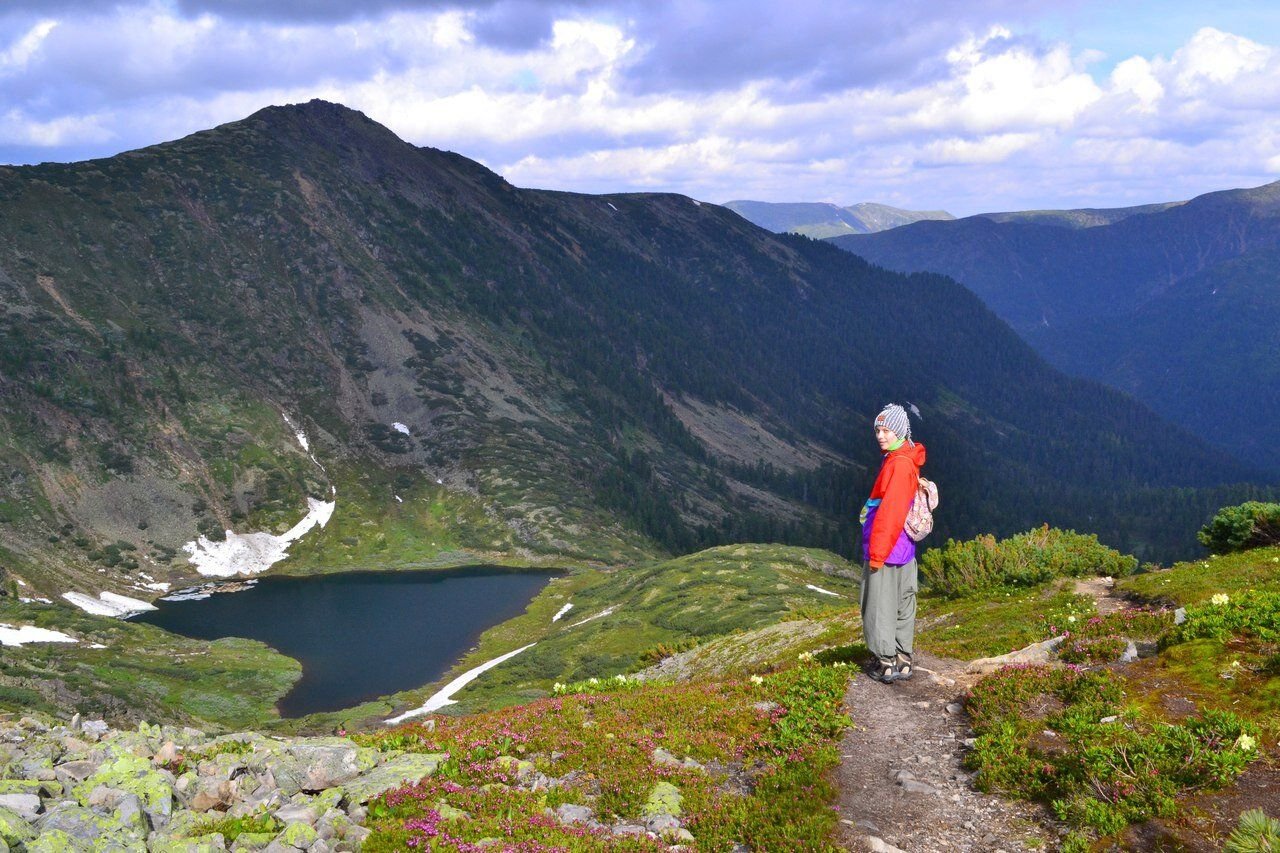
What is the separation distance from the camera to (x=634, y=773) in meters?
14.1

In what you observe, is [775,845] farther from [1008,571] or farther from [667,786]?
[1008,571]

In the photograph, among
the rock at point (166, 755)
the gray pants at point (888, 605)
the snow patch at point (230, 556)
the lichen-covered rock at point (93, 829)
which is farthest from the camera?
the snow patch at point (230, 556)

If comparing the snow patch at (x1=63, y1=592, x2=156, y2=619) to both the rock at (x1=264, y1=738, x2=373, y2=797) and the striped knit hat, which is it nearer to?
the rock at (x1=264, y1=738, x2=373, y2=797)

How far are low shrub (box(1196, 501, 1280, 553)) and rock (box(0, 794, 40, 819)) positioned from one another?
143 ft

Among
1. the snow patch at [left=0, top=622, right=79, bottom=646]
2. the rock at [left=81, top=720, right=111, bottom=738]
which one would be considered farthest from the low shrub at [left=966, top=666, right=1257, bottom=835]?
the snow patch at [left=0, top=622, right=79, bottom=646]

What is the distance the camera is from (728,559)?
158 meters

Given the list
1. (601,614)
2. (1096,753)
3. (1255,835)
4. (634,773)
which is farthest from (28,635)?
(1255,835)

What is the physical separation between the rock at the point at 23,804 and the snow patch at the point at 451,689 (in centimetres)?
8832

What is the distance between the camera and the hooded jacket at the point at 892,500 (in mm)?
17484

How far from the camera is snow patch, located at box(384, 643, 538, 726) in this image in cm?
10196

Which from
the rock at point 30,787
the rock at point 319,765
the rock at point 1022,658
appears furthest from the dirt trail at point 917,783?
the rock at point 30,787

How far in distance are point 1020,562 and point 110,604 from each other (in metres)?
172

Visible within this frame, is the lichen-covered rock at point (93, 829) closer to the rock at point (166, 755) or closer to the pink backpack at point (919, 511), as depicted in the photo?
the rock at point (166, 755)

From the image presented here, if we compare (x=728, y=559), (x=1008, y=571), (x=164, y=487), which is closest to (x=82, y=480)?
(x=164, y=487)
